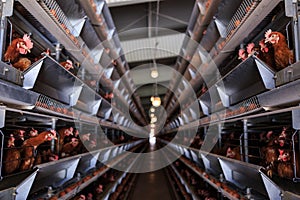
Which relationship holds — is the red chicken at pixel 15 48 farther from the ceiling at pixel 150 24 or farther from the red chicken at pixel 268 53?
the ceiling at pixel 150 24

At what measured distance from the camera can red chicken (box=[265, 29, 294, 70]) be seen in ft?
4.03

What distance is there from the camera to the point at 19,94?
3.73 ft

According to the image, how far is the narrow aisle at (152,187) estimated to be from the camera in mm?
4366

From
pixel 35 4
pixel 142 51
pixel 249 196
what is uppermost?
pixel 142 51

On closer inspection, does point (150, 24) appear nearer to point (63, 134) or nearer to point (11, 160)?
point (63, 134)

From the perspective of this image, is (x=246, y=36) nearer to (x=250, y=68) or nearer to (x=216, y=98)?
(x=250, y=68)

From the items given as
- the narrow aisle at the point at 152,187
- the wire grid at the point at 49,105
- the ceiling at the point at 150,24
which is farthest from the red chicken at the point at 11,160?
the narrow aisle at the point at 152,187

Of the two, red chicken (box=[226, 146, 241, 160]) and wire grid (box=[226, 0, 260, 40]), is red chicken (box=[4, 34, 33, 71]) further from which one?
red chicken (box=[226, 146, 241, 160])

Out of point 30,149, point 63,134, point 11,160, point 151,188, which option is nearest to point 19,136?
point 30,149

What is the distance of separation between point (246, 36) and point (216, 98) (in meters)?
0.83

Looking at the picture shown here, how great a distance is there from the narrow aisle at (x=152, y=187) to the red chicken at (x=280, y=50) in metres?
3.37

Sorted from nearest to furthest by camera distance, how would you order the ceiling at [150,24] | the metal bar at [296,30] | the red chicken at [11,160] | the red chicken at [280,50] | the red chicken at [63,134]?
the metal bar at [296,30] < the red chicken at [280,50] < the red chicken at [11,160] < the red chicken at [63,134] < the ceiling at [150,24]

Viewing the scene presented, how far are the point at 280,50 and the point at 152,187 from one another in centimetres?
434

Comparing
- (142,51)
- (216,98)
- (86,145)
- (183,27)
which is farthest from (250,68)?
(142,51)
